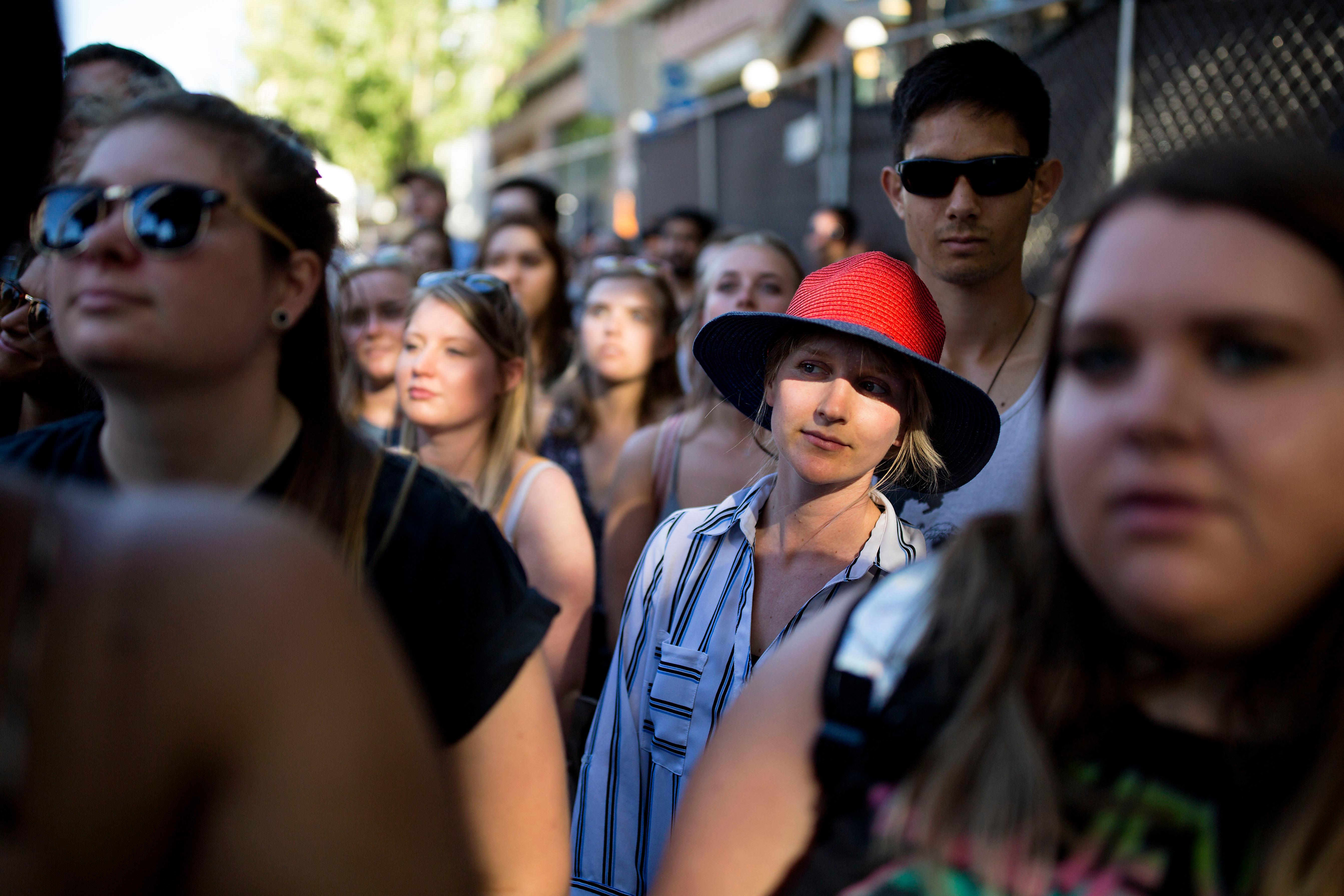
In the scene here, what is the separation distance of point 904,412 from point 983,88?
1123 mm

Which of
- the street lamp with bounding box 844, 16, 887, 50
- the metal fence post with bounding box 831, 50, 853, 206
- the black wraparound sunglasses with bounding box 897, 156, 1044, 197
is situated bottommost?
the black wraparound sunglasses with bounding box 897, 156, 1044, 197

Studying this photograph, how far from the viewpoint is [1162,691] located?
1165 mm

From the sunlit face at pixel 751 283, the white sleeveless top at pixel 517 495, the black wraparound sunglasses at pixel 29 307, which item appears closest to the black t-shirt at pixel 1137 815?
the white sleeveless top at pixel 517 495

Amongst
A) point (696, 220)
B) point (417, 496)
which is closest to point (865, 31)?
point (696, 220)

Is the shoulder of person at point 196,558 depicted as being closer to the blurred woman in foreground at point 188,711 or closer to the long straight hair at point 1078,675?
the blurred woman in foreground at point 188,711

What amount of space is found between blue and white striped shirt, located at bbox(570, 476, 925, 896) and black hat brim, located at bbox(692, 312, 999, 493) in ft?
0.87

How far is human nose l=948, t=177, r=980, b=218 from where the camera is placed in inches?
118

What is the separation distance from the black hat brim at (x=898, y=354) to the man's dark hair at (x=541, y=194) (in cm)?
431

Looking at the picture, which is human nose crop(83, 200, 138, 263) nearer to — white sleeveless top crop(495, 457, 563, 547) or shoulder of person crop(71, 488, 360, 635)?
shoulder of person crop(71, 488, 360, 635)

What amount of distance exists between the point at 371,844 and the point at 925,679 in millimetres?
669

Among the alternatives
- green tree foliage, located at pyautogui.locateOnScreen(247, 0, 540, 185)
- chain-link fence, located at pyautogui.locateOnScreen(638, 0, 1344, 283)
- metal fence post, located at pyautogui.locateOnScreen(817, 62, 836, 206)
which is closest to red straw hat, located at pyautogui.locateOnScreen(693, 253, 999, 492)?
chain-link fence, located at pyautogui.locateOnScreen(638, 0, 1344, 283)

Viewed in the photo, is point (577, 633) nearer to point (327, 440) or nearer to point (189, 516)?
point (327, 440)

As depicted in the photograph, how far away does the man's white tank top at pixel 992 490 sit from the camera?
8.82ft

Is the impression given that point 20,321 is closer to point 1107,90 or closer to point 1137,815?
point 1137,815
